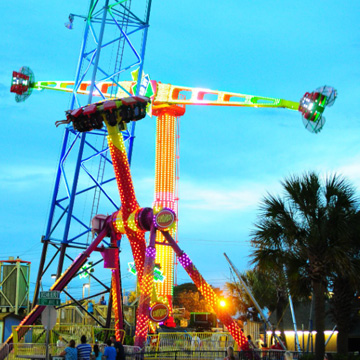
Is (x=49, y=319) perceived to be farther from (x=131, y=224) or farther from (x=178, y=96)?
(x=178, y=96)

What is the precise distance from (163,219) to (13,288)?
15231mm

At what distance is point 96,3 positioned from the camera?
35.5m

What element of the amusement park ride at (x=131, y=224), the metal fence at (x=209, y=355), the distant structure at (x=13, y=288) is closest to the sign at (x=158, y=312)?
the amusement park ride at (x=131, y=224)

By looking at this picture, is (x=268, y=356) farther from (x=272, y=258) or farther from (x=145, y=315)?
(x=145, y=315)

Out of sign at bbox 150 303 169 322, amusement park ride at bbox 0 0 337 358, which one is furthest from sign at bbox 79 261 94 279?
sign at bbox 150 303 169 322

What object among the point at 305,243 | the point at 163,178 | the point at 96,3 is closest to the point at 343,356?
the point at 305,243

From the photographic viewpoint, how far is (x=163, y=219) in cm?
2667

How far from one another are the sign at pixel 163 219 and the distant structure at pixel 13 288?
1461 cm

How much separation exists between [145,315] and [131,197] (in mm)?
5231

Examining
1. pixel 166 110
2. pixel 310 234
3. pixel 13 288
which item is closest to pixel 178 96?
pixel 166 110

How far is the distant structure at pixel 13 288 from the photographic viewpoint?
3769cm

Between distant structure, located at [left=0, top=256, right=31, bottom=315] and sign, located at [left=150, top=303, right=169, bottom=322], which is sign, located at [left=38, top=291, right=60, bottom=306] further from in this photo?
distant structure, located at [left=0, top=256, right=31, bottom=315]

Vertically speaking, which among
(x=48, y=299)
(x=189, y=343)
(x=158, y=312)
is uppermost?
(x=158, y=312)

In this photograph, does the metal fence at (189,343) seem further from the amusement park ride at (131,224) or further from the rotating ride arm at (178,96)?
the rotating ride arm at (178,96)
